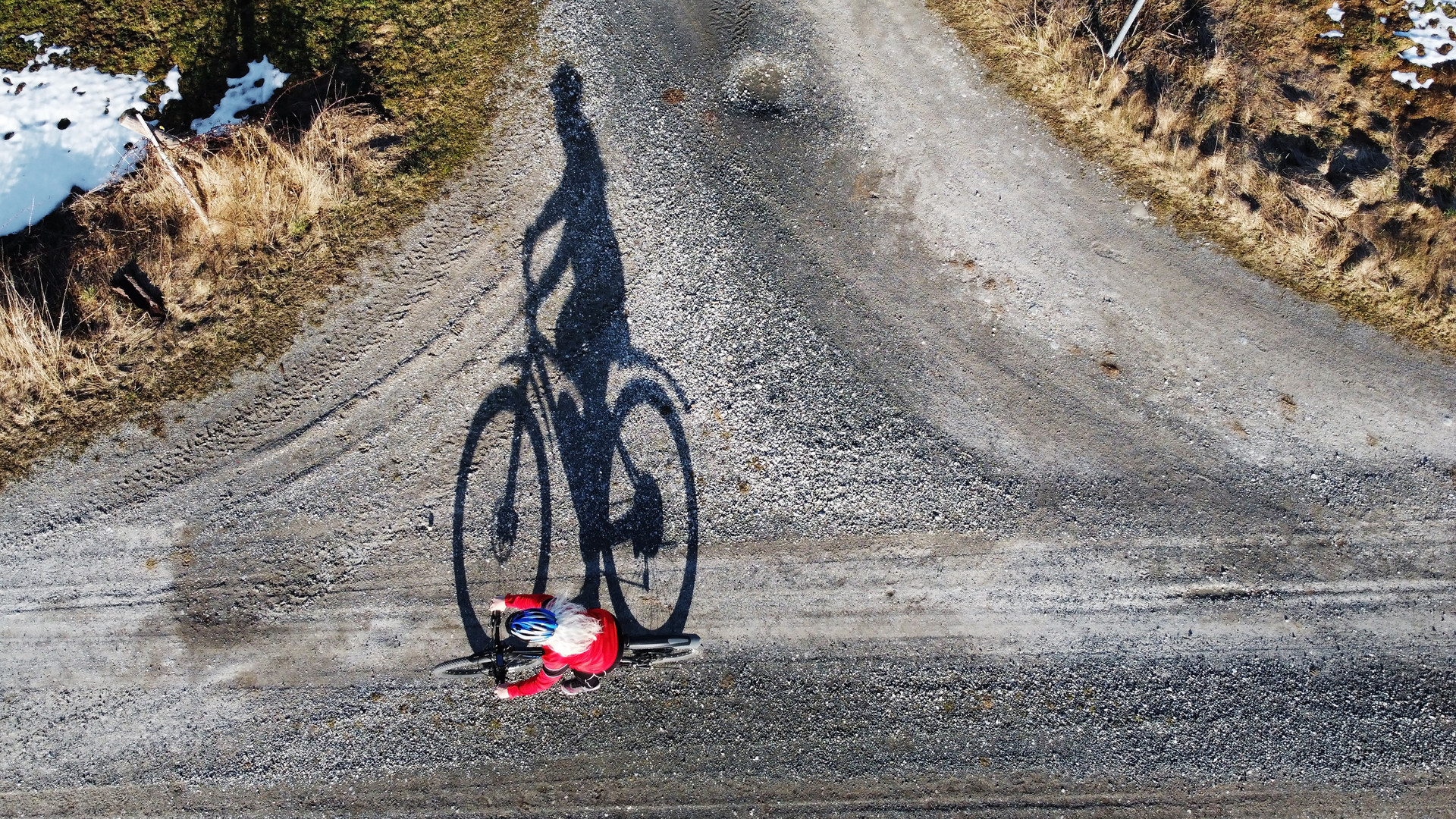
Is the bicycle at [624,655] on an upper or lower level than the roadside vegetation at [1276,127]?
lower

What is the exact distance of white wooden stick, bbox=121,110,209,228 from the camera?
704 centimetres

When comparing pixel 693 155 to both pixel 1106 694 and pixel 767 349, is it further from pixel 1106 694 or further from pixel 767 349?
pixel 1106 694

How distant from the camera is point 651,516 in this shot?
24.9ft

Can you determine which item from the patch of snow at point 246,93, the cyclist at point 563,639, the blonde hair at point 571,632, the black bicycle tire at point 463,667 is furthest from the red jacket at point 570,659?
the patch of snow at point 246,93

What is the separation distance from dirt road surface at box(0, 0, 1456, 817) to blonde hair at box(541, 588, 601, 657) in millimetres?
1301

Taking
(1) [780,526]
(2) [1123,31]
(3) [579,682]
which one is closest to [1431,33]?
(2) [1123,31]

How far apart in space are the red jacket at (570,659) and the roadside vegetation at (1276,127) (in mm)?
8170

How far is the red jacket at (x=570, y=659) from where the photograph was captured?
631 cm

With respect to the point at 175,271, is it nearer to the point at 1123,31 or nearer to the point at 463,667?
the point at 463,667

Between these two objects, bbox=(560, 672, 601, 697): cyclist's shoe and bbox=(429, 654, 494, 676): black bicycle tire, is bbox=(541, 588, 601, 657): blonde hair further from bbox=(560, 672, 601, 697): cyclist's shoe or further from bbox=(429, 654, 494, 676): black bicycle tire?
bbox=(429, 654, 494, 676): black bicycle tire

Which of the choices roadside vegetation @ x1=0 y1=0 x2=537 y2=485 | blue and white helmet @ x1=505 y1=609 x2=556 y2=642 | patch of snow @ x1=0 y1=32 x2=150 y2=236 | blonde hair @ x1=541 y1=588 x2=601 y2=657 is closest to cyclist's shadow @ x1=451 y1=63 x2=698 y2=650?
blonde hair @ x1=541 y1=588 x2=601 y2=657

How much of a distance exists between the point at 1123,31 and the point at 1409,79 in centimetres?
383

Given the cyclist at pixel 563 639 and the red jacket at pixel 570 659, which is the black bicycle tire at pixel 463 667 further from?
the red jacket at pixel 570 659

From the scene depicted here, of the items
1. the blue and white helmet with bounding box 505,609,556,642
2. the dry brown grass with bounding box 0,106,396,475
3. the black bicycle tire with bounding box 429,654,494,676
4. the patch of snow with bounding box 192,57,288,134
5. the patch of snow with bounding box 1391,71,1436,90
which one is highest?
the patch of snow with bounding box 192,57,288,134
